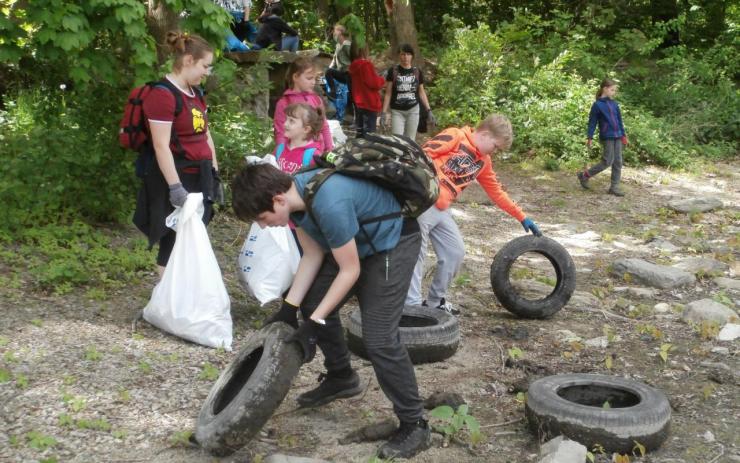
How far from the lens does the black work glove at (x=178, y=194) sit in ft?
17.1

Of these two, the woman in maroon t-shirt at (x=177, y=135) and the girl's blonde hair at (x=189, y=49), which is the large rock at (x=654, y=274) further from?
the girl's blonde hair at (x=189, y=49)

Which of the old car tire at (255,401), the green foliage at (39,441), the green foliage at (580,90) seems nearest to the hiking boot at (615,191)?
the green foliage at (580,90)

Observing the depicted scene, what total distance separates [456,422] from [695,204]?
7946 millimetres

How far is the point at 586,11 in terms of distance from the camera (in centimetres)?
1919

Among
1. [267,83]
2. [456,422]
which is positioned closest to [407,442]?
[456,422]

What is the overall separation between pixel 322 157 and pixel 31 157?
14.2 ft

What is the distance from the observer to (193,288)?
5.25m

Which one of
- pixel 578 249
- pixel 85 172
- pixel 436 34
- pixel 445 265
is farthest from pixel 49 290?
pixel 436 34

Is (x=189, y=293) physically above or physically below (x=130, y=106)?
below

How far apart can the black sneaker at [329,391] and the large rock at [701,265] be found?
4621mm

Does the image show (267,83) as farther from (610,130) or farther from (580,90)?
(580,90)

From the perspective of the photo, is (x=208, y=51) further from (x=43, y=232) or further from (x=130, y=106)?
(x=43, y=232)

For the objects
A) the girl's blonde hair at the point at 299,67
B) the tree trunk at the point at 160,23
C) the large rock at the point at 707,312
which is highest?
the tree trunk at the point at 160,23

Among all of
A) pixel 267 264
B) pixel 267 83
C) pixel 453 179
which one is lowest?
pixel 267 264
